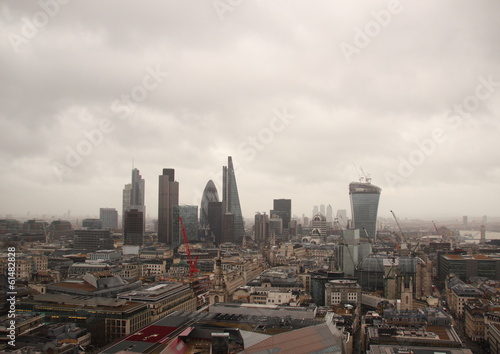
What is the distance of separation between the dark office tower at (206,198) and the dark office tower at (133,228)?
1618cm

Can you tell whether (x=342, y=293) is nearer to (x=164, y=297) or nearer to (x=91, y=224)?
(x=164, y=297)

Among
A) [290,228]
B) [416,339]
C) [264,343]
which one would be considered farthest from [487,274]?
[290,228]

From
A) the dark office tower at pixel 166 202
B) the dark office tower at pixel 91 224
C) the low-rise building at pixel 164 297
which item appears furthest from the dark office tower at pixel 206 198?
the low-rise building at pixel 164 297

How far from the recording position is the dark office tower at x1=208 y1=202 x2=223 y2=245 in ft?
262

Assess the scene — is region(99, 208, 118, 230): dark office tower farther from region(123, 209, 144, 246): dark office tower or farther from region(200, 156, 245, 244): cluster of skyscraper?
region(200, 156, 245, 244): cluster of skyscraper

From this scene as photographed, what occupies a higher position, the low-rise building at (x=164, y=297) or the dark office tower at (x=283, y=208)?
the dark office tower at (x=283, y=208)

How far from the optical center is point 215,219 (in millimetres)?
81625

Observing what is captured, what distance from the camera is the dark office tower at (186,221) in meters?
72.2

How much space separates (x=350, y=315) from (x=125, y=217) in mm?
51650

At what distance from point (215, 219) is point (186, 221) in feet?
24.7

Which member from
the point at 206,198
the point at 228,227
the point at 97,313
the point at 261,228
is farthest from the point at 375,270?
the point at 206,198

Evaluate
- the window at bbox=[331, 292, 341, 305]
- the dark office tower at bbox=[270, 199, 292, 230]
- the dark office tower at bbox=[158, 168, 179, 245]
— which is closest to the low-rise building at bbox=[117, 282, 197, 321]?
the window at bbox=[331, 292, 341, 305]

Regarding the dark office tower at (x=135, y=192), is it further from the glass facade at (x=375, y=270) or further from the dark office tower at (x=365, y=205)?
the glass facade at (x=375, y=270)

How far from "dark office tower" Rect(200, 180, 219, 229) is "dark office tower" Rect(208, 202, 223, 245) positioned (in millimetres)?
1252
